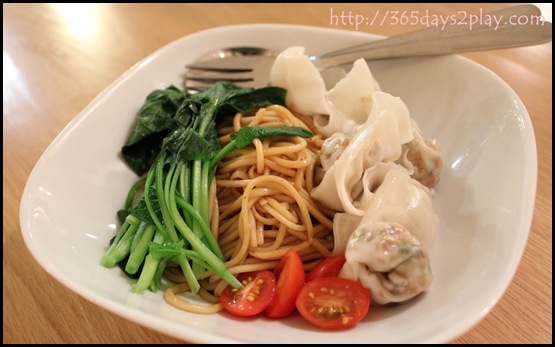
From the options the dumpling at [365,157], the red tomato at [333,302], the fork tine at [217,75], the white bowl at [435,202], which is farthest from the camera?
the fork tine at [217,75]

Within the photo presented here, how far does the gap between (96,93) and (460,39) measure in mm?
2403

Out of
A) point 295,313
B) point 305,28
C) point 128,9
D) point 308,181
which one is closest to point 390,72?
point 305,28

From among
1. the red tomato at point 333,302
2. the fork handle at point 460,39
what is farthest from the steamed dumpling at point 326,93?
the red tomato at point 333,302

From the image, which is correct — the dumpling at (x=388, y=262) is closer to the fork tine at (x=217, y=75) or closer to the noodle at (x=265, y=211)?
the noodle at (x=265, y=211)

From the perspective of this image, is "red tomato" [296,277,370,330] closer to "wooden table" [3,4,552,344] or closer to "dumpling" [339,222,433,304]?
"dumpling" [339,222,433,304]

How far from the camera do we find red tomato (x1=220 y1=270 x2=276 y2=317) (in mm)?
1768

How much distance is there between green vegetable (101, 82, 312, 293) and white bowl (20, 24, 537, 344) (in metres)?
0.07

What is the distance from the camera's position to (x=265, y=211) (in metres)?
2.19

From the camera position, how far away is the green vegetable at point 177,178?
194cm

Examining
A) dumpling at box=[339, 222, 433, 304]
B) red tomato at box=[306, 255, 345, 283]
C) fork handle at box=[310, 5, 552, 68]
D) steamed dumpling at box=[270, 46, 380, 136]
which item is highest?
fork handle at box=[310, 5, 552, 68]

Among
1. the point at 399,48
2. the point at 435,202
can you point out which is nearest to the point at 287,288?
the point at 435,202

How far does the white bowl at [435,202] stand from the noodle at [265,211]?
0.38 m

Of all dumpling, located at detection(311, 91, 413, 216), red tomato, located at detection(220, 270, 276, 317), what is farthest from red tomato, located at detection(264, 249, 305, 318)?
dumpling, located at detection(311, 91, 413, 216)

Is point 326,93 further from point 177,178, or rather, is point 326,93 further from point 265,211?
point 177,178
